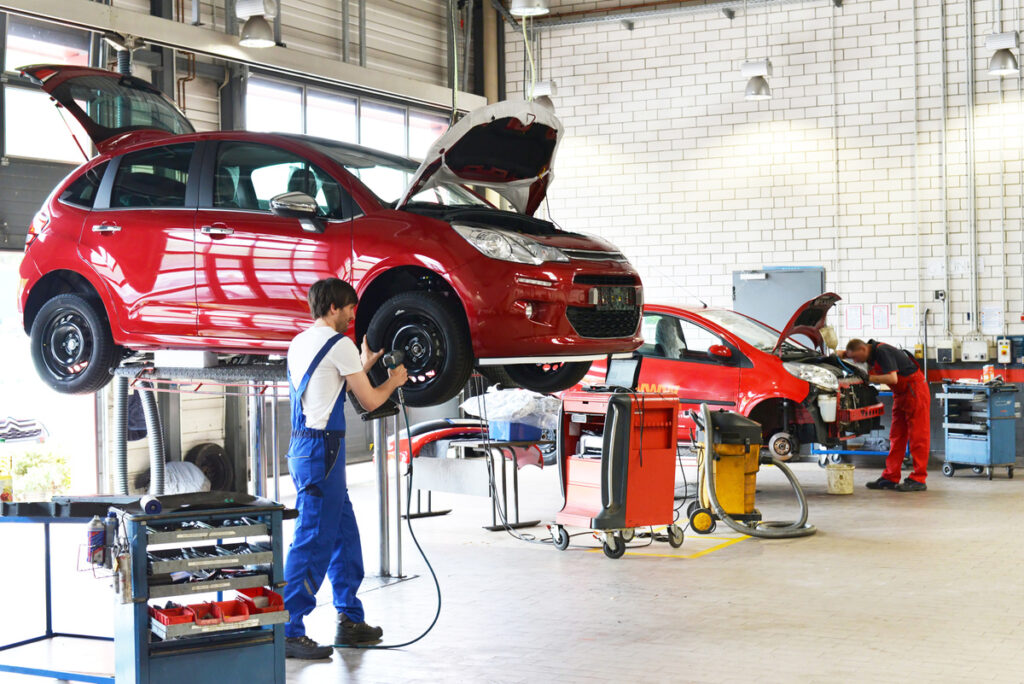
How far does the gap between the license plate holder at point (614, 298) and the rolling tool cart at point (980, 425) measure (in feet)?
20.0

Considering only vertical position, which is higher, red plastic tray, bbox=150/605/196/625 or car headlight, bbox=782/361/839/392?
car headlight, bbox=782/361/839/392

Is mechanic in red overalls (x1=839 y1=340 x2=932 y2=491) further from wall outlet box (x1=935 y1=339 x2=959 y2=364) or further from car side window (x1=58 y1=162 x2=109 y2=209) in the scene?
car side window (x1=58 y1=162 x2=109 y2=209)

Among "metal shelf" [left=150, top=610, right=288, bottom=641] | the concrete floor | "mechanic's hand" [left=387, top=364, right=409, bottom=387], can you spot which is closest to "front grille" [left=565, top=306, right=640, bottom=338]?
"mechanic's hand" [left=387, top=364, right=409, bottom=387]

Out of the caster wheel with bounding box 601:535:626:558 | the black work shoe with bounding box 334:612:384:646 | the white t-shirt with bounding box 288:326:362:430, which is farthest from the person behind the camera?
the caster wheel with bounding box 601:535:626:558

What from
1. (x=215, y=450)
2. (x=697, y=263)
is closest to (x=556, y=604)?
(x=215, y=450)

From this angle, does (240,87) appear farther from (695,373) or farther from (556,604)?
(556,604)

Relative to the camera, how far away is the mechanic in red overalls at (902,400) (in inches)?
386

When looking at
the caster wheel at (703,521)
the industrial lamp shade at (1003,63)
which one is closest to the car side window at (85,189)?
the caster wheel at (703,521)

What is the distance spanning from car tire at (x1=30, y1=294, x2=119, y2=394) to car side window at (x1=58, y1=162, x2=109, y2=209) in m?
0.53

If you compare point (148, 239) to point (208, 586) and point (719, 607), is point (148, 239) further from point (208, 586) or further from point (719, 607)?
point (719, 607)

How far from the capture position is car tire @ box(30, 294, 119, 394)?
6.04 m

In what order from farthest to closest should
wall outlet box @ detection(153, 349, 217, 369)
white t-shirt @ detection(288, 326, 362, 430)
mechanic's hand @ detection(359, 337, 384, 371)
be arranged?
wall outlet box @ detection(153, 349, 217, 369) → mechanic's hand @ detection(359, 337, 384, 371) → white t-shirt @ detection(288, 326, 362, 430)

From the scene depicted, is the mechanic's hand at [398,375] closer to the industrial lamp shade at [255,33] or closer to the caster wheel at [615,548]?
the caster wheel at [615,548]

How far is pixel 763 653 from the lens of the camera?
5.05 meters
